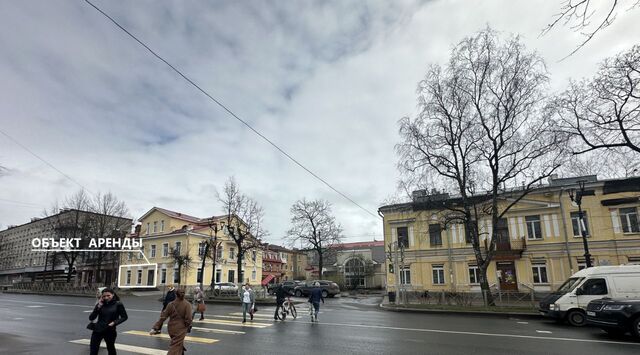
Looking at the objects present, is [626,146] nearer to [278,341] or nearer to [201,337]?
[278,341]

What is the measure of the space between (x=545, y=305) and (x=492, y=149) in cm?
990

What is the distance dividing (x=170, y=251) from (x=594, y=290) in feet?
148

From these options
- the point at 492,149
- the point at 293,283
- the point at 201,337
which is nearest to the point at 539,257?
the point at 492,149

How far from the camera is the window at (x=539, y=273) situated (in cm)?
3098

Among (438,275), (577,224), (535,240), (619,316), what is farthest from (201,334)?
(577,224)

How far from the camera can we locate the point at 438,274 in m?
34.6

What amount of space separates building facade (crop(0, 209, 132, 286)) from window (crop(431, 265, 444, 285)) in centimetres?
4236

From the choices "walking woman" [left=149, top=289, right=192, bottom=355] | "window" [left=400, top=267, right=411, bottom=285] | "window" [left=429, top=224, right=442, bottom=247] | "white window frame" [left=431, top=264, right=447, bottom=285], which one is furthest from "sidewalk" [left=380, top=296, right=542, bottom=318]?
"walking woman" [left=149, top=289, right=192, bottom=355]

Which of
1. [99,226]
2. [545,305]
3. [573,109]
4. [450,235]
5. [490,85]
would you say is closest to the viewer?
[545,305]

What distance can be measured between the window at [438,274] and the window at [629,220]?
1420 cm

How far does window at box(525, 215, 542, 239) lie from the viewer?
32.0 metres

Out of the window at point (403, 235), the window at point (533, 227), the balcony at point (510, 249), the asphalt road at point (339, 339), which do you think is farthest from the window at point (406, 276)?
the asphalt road at point (339, 339)

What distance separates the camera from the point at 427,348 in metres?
9.82

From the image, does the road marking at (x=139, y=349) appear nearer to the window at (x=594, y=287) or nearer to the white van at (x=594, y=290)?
the white van at (x=594, y=290)
